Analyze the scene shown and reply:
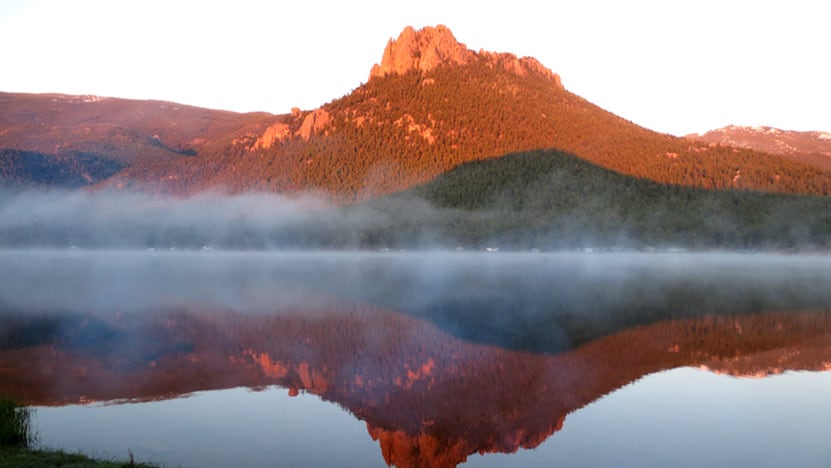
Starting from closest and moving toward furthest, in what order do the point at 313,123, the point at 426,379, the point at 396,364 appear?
the point at 426,379, the point at 396,364, the point at 313,123

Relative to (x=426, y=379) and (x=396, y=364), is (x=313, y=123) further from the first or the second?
(x=426, y=379)

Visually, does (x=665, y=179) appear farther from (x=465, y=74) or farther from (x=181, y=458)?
(x=181, y=458)

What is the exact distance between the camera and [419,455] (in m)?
16.3

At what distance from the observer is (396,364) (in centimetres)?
2600

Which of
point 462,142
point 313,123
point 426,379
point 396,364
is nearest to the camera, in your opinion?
point 426,379

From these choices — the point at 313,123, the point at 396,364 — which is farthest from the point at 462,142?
the point at 396,364

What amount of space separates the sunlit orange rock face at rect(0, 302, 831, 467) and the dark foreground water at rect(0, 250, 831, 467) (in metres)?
0.11

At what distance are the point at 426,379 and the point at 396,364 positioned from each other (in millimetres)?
Result: 2518

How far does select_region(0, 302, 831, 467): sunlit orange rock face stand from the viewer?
748 inches

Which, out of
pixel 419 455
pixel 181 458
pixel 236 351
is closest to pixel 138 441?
pixel 181 458

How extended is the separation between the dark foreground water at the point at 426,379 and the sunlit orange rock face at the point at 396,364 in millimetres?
111

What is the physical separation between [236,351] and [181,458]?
43.9 feet

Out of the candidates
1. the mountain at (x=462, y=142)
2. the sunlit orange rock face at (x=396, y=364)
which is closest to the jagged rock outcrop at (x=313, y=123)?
the mountain at (x=462, y=142)

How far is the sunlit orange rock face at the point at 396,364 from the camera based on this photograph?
62.3ft
